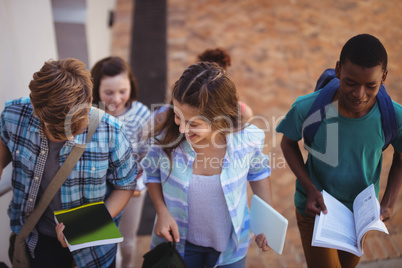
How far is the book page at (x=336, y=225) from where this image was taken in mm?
2039

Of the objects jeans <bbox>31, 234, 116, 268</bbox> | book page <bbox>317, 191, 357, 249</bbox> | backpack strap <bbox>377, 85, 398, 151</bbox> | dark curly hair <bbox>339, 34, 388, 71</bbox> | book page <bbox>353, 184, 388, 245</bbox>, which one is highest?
dark curly hair <bbox>339, 34, 388, 71</bbox>

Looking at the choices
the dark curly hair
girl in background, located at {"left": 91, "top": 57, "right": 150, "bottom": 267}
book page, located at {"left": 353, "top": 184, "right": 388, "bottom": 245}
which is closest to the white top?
book page, located at {"left": 353, "top": 184, "right": 388, "bottom": 245}

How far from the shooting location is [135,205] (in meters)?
3.39

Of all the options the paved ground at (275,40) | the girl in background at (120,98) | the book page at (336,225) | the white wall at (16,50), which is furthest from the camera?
the paved ground at (275,40)

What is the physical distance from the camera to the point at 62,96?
2.00 m

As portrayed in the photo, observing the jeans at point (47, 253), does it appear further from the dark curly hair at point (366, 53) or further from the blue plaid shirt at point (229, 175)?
the dark curly hair at point (366, 53)

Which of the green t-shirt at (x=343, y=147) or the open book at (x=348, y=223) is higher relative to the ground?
the green t-shirt at (x=343, y=147)

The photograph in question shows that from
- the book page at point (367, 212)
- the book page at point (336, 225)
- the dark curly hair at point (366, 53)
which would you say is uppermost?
the dark curly hair at point (366, 53)

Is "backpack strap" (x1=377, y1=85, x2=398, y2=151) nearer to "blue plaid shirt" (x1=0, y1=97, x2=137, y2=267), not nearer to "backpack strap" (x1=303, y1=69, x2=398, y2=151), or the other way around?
"backpack strap" (x1=303, y1=69, x2=398, y2=151)

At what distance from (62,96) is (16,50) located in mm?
1231

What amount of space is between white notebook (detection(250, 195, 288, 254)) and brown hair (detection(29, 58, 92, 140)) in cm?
102

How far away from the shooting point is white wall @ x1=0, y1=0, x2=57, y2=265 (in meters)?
2.80

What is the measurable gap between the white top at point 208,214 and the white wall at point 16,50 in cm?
129

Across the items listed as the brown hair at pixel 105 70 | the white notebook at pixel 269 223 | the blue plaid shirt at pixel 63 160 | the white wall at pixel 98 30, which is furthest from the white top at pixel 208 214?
the white wall at pixel 98 30
